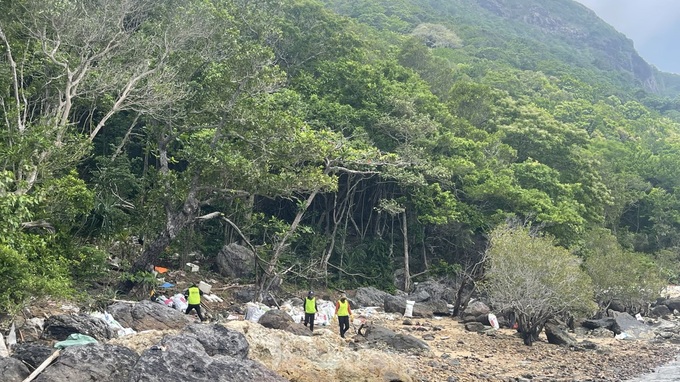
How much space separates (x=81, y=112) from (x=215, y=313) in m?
10.1

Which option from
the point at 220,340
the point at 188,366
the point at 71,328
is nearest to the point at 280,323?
the point at 220,340

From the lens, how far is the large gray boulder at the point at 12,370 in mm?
7238

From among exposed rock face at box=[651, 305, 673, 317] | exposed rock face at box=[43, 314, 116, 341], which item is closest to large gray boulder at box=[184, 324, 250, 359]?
exposed rock face at box=[43, 314, 116, 341]

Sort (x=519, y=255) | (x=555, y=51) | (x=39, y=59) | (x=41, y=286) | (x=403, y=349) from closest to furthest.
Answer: (x=41, y=286) < (x=403, y=349) < (x=39, y=59) < (x=519, y=255) < (x=555, y=51)

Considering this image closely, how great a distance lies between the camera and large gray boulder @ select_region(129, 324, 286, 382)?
7.41 m

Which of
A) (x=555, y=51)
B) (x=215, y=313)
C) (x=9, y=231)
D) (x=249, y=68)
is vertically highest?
(x=555, y=51)

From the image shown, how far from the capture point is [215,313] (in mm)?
16750

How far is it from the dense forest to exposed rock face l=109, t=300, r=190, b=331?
4.34 feet

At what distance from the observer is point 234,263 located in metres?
22.6

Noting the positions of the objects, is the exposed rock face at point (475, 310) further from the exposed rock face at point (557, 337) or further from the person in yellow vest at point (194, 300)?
the person in yellow vest at point (194, 300)

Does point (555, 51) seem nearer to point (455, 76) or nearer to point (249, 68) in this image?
point (455, 76)

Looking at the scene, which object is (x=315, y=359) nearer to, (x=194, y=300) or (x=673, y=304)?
(x=194, y=300)

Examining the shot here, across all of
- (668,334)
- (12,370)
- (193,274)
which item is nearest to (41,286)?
(12,370)

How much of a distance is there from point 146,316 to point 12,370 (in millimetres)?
5133
